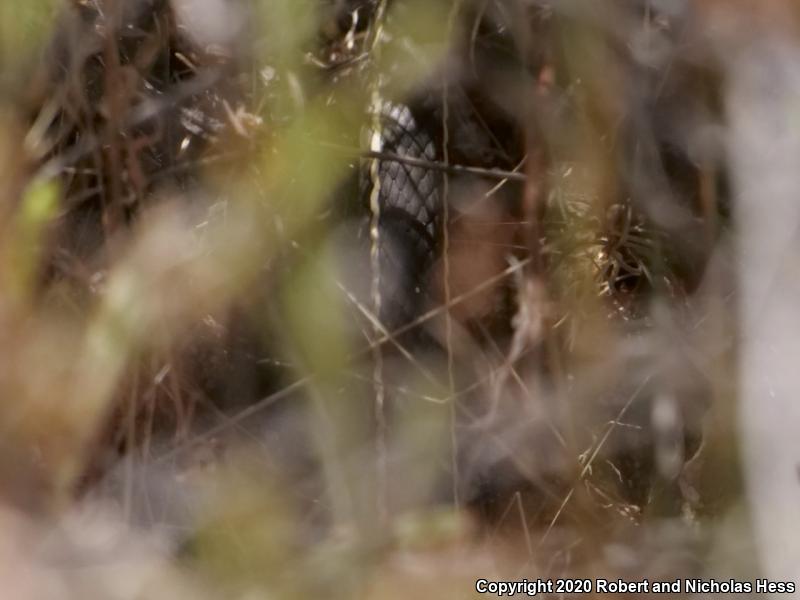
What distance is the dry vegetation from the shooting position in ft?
3.14

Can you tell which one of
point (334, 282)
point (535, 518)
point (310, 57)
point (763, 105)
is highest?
point (310, 57)

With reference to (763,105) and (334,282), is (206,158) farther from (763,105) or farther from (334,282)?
(763,105)

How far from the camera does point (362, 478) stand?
1.00 metres

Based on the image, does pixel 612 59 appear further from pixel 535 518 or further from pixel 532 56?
pixel 535 518

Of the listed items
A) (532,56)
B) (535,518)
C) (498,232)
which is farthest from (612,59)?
(535,518)

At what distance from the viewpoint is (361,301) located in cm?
105

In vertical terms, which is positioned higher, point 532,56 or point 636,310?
point 532,56

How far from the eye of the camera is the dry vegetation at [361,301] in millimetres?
956

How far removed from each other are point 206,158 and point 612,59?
44cm

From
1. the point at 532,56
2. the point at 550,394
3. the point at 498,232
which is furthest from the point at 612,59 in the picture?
the point at 550,394

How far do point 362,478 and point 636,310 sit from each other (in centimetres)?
35

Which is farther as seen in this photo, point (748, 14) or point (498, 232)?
point (498, 232)

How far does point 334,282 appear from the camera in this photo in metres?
1.03

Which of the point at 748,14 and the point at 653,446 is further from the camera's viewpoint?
the point at 653,446
